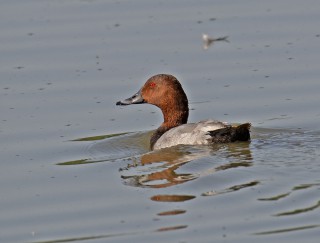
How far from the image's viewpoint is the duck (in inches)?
477

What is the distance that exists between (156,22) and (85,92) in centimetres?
266

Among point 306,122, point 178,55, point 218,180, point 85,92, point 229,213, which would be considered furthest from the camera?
point 178,55

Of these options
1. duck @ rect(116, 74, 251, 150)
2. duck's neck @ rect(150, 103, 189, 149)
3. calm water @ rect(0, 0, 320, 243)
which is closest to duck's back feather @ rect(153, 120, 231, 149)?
duck @ rect(116, 74, 251, 150)

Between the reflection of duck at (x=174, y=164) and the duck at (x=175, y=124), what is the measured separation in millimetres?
106

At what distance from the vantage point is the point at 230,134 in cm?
1209

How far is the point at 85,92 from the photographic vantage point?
1427 centimetres

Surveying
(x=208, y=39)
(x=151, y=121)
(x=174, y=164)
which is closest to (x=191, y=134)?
(x=174, y=164)

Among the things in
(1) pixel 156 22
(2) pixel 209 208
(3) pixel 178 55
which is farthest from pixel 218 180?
(1) pixel 156 22

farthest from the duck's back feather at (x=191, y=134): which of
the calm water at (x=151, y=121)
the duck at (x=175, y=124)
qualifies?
the calm water at (x=151, y=121)

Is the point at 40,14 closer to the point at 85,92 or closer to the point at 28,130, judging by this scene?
the point at 85,92

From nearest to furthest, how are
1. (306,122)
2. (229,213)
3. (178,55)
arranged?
1. (229,213)
2. (306,122)
3. (178,55)

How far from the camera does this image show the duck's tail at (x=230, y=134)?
12055 millimetres

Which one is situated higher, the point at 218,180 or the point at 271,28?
the point at 271,28

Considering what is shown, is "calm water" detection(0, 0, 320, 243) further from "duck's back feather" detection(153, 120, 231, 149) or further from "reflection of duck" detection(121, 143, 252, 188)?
Answer: "duck's back feather" detection(153, 120, 231, 149)
